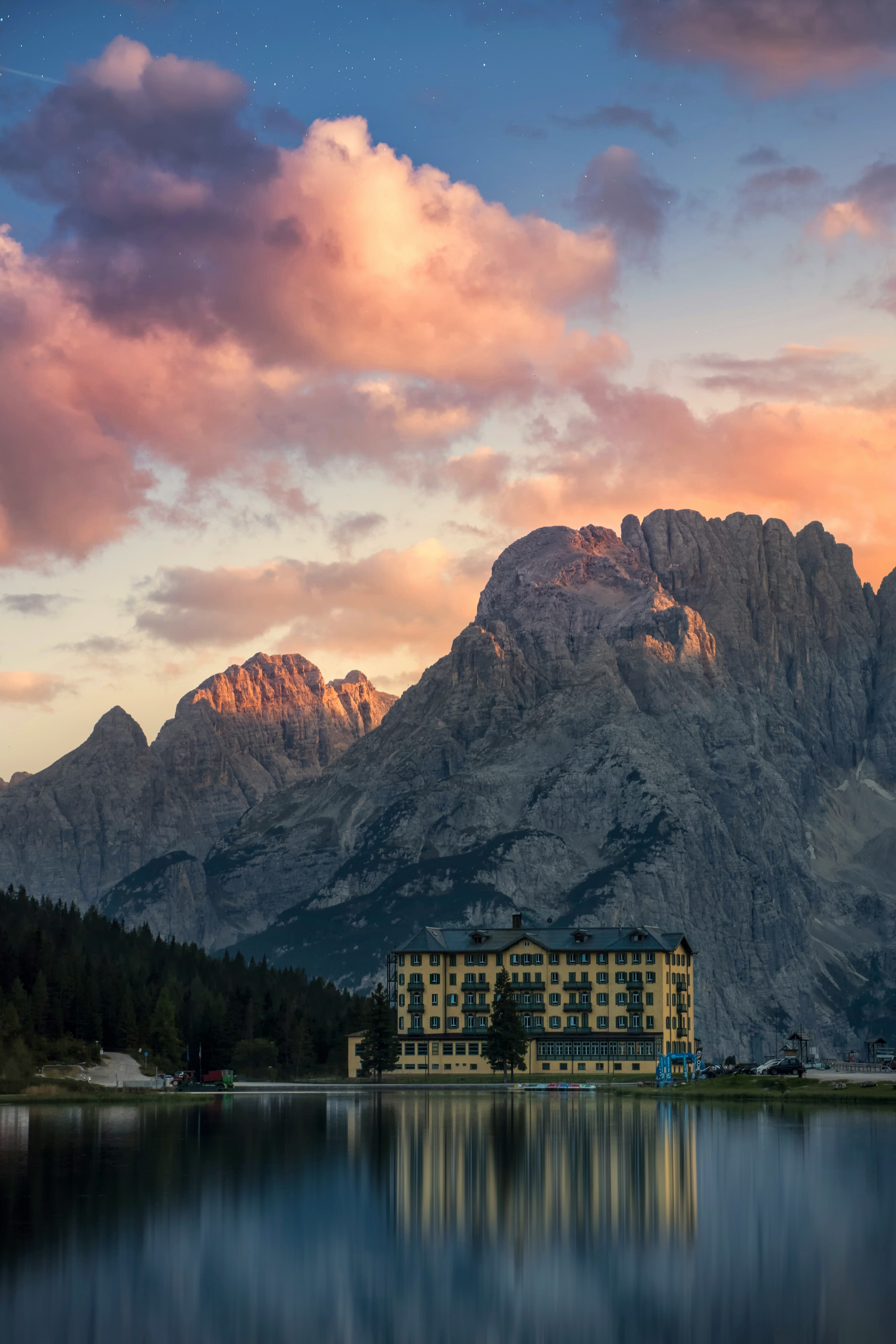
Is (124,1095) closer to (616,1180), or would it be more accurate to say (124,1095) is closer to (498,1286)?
(616,1180)

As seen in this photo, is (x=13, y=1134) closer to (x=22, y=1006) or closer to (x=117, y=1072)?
(x=22, y=1006)

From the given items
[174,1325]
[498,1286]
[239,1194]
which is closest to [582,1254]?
[498,1286]

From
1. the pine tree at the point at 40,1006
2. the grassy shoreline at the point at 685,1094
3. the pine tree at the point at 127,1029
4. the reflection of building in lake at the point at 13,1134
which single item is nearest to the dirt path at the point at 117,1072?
the pine tree at the point at 127,1029

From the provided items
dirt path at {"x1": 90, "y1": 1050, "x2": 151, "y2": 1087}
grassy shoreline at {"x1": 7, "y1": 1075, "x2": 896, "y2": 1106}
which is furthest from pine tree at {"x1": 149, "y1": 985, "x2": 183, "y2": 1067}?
grassy shoreline at {"x1": 7, "y1": 1075, "x2": 896, "y2": 1106}

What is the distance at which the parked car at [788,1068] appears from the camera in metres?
176

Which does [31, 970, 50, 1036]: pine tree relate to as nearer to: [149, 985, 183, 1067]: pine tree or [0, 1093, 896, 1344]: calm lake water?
[149, 985, 183, 1067]: pine tree

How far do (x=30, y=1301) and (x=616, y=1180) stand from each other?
35313mm

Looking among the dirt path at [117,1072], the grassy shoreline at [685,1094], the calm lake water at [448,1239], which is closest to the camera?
the calm lake water at [448,1239]

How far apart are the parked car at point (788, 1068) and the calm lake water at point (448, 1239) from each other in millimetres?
79314

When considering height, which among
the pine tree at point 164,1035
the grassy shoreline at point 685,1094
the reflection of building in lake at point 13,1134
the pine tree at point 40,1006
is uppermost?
the pine tree at point 40,1006

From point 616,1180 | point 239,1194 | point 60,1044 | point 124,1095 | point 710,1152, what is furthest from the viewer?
point 60,1044

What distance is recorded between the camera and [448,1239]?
5369cm

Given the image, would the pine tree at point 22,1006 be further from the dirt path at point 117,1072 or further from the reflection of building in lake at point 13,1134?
the reflection of building in lake at point 13,1134

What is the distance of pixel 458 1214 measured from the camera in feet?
196
